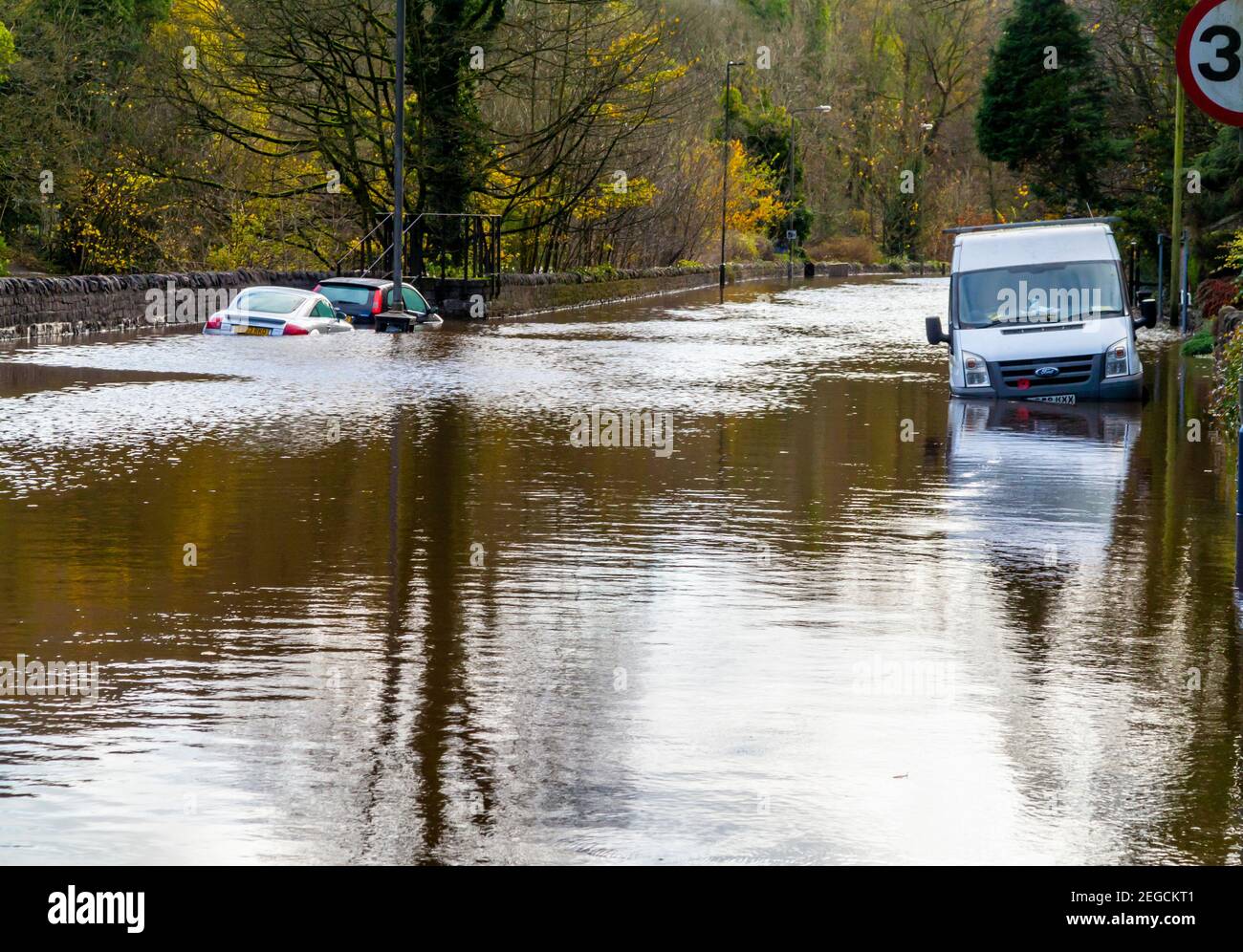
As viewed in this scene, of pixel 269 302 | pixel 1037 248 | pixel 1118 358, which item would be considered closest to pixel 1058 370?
pixel 1118 358

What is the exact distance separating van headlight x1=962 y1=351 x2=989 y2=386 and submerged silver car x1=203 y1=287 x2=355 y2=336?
13184 mm

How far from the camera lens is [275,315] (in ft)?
107

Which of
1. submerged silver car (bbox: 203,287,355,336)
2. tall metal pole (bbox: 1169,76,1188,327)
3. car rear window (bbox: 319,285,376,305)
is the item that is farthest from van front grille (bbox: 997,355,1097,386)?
tall metal pole (bbox: 1169,76,1188,327)

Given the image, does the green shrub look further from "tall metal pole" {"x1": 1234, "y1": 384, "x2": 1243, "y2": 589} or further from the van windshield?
the van windshield

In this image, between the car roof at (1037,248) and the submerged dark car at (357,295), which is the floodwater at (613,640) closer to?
the car roof at (1037,248)

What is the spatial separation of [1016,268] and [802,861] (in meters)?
19.1

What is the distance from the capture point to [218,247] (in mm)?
48781

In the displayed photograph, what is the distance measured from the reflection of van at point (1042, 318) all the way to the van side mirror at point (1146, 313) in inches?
0.9

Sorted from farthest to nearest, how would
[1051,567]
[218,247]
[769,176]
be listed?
[769,176] → [218,247] → [1051,567]

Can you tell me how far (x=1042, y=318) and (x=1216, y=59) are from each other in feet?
46.9

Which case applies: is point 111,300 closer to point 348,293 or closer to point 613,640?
point 348,293
